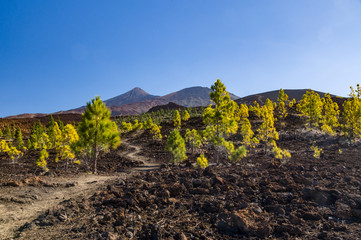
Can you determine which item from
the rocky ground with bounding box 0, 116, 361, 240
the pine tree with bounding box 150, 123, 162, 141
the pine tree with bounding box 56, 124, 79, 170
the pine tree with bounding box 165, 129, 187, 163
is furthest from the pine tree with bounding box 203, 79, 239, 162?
the pine tree with bounding box 150, 123, 162, 141

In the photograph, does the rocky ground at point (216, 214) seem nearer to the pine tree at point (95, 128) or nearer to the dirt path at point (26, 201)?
the dirt path at point (26, 201)

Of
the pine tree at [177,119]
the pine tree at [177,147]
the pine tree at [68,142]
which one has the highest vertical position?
the pine tree at [177,119]

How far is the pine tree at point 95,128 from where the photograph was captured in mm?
17078

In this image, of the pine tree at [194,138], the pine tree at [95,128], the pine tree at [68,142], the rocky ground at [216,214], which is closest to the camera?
the rocky ground at [216,214]

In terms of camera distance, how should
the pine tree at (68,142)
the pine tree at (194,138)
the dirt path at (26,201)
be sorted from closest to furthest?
the dirt path at (26,201), the pine tree at (68,142), the pine tree at (194,138)

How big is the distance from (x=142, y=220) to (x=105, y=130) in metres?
13.1

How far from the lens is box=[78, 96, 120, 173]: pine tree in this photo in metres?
17.1

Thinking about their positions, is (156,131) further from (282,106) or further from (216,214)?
(216,214)

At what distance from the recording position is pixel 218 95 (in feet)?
61.9

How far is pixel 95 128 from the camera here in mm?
17297

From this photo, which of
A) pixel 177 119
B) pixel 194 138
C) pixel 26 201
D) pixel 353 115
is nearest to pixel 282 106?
pixel 353 115

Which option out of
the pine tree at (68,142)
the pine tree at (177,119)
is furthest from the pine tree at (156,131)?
the pine tree at (68,142)

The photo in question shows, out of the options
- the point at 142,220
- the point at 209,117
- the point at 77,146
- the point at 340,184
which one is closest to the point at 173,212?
the point at 142,220

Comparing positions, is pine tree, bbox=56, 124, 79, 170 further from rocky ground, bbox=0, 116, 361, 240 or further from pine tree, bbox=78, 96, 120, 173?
rocky ground, bbox=0, 116, 361, 240
